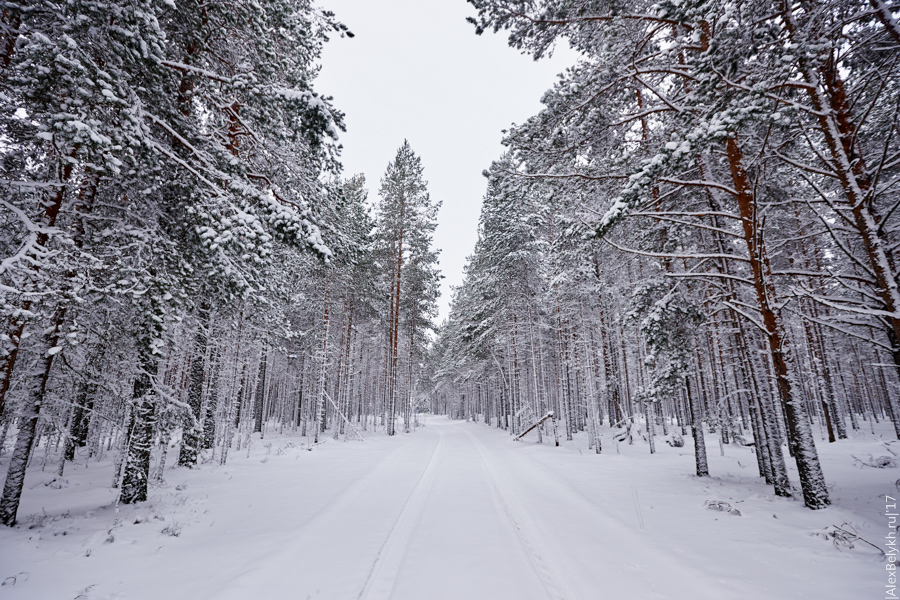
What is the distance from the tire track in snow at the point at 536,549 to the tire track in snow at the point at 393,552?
1687 mm

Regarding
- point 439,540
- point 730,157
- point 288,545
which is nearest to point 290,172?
point 288,545

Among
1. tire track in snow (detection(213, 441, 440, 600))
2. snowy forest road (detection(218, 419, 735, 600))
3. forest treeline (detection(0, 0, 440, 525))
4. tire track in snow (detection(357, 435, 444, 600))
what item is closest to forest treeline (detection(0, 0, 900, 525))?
forest treeline (detection(0, 0, 440, 525))

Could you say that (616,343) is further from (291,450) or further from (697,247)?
(291,450)

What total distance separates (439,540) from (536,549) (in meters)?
1.40

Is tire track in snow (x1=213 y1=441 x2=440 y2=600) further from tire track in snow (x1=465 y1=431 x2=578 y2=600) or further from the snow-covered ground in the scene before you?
tire track in snow (x1=465 y1=431 x2=578 y2=600)

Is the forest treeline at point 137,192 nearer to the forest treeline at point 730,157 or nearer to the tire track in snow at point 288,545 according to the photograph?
the tire track in snow at point 288,545

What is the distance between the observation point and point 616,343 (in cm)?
2433

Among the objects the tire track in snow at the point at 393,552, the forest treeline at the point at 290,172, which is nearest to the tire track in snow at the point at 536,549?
the tire track in snow at the point at 393,552

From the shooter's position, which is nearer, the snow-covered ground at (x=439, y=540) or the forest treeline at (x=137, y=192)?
the snow-covered ground at (x=439, y=540)

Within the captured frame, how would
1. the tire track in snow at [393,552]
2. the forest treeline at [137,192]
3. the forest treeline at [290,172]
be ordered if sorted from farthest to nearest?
the forest treeline at [290,172], the forest treeline at [137,192], the tire track in snow at [393,552]

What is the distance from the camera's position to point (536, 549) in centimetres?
479

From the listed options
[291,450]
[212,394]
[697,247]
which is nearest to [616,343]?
[697,247]

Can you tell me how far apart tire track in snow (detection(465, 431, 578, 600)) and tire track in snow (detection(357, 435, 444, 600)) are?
1687 mm

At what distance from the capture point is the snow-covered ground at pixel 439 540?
3.81m
